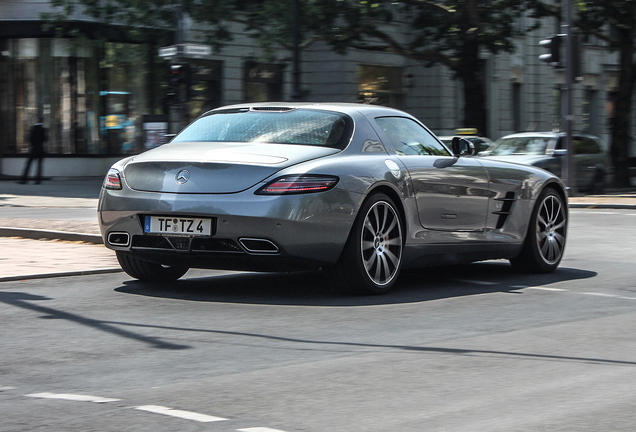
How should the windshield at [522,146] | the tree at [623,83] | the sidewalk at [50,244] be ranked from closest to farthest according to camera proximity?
the sidewalk at [50,244] → the windshield at [522,146] → the tree at [623,83]

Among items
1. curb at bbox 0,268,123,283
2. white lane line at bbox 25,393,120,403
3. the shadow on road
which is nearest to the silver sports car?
the shadow on road

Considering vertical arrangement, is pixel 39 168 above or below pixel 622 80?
below

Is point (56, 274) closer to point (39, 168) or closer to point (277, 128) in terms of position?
point (277, 128)

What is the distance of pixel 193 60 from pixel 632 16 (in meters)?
12.2

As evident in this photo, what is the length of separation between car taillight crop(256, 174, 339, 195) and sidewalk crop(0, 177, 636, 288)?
2.53m

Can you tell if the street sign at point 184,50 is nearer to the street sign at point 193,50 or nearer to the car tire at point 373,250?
the street sign at point 193,50

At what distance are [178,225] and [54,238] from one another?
17.1 ft

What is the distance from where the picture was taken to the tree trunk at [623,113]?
27.8m

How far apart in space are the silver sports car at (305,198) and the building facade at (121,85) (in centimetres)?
1533

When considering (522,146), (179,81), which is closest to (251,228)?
(179,81)

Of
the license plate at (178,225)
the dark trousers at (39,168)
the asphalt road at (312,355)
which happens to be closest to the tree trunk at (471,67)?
the dark trousers at (39,168)

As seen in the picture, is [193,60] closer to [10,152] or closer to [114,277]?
[10,152]

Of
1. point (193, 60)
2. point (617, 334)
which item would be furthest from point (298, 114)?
point (193, 60)

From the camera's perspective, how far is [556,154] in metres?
22.1
